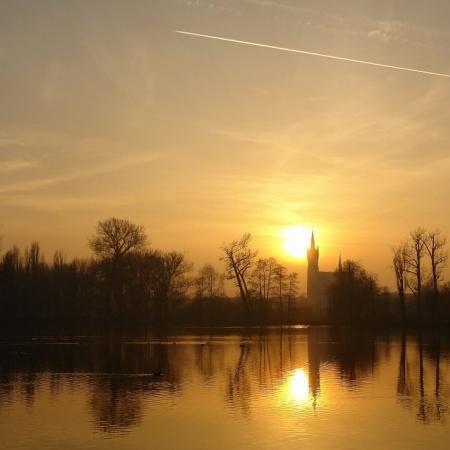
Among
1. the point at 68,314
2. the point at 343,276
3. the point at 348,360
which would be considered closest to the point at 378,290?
the point at 343,276

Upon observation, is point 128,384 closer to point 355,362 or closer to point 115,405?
point 115,405

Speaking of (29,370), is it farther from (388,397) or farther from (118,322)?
(118,322)

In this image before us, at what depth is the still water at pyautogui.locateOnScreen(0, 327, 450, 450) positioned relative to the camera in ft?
54.6

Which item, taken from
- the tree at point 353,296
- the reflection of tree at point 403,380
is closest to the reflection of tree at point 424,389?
the reflection of tree at point 403,380

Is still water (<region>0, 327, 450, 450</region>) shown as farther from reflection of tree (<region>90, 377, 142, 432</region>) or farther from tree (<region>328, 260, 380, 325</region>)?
tree (<region>328, 260, 380, 325</region>)

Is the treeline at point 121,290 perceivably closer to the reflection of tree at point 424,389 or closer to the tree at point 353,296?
the tree at point 353,296

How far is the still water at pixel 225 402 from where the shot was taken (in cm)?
1664

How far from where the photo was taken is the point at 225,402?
2223 centimetres

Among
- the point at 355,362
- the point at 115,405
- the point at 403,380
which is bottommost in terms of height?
the point at 355,362

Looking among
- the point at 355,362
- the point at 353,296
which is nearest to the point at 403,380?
the point at 355,362

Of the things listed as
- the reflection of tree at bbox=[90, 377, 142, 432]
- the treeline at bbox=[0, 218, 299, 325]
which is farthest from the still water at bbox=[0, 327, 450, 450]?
the treeline at bbox=[0, 218, 299, 325]

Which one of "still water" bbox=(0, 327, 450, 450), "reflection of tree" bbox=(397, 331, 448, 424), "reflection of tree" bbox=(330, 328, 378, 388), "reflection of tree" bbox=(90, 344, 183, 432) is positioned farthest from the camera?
"reflection of tree" bbox=(330, 328, 378, 388)

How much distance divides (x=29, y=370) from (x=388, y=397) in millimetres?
18078

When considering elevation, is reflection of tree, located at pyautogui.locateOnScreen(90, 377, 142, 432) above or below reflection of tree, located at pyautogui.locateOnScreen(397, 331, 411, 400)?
above
